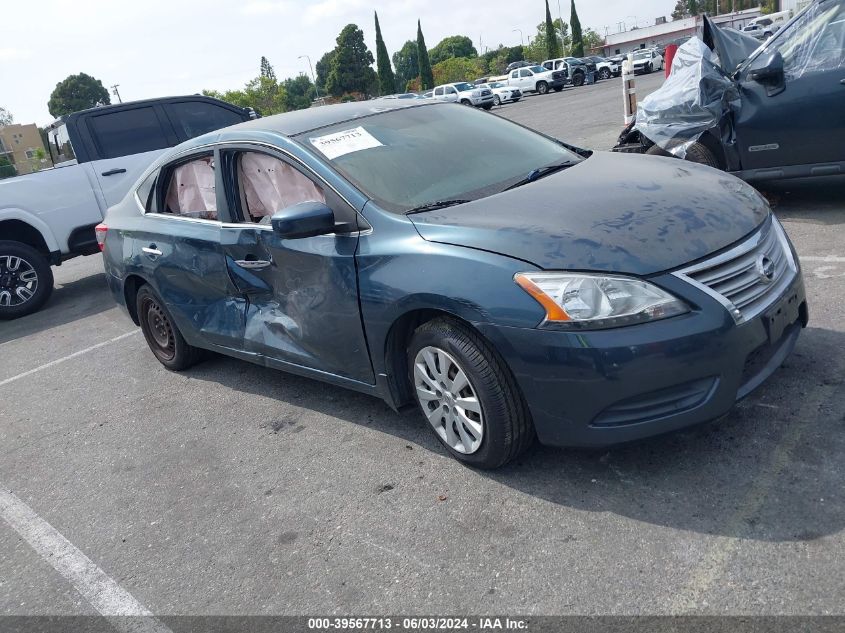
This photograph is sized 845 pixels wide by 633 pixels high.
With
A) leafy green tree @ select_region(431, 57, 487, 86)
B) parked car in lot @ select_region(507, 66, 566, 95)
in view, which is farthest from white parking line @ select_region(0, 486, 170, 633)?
leafy green tree @ select_region(431, 57, 487, 86)

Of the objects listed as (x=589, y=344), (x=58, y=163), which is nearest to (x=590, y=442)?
(x=589, y=344)

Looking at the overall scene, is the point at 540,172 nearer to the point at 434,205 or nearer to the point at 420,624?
the point at 434,205

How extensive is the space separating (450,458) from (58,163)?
757 centimetres

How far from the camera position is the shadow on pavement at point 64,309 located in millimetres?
7855

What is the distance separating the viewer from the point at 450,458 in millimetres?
3525

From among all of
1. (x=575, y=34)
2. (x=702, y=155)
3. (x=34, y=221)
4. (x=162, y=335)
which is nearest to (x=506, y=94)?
(x=34, y=221)

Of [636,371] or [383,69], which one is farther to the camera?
[383,69]

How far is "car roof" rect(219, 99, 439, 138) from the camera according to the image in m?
4.12

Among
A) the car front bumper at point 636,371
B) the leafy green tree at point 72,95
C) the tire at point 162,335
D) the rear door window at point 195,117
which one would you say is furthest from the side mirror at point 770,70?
the leafy green tree at point 72,95

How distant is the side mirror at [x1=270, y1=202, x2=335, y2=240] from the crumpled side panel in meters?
4.34

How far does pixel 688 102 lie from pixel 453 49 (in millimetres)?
139756

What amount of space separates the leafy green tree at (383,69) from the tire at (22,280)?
70.6 meters

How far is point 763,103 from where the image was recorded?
6.22 m

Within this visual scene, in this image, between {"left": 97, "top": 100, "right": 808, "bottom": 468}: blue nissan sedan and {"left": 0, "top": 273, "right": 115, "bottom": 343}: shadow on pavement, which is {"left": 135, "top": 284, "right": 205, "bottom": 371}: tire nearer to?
{"left": 97, "top": 100, "right": 808, "bottom": 468}: blue nissan sedan
